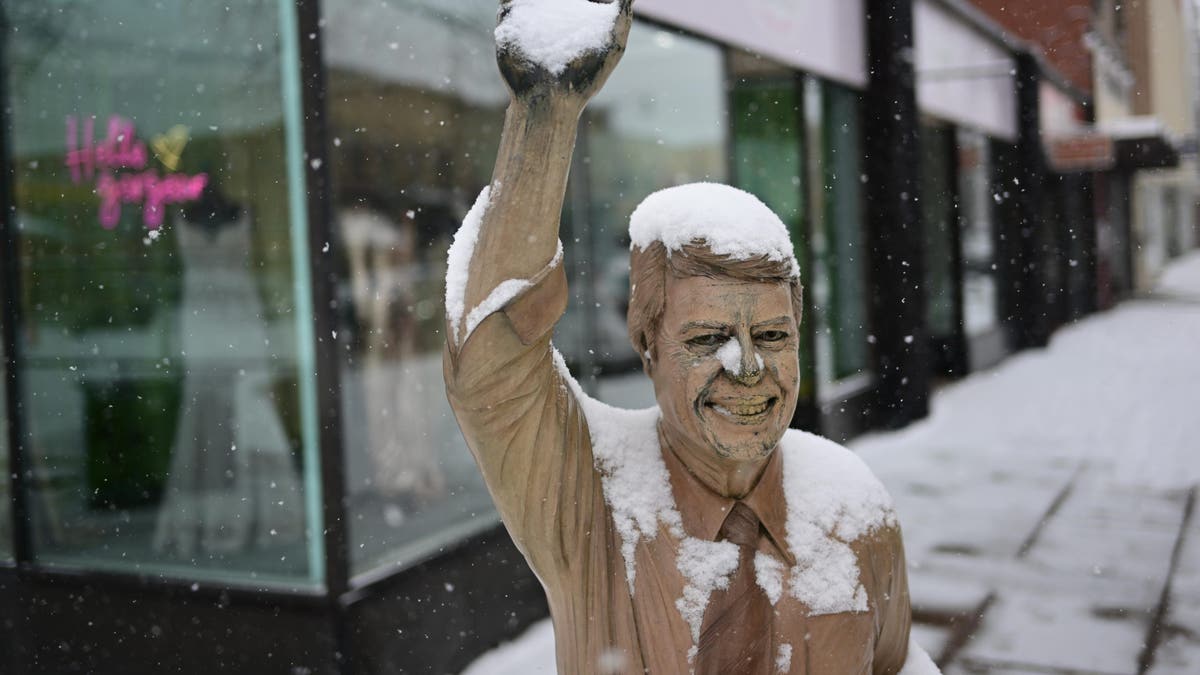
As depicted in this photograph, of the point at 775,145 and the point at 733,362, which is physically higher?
the point at 775,145

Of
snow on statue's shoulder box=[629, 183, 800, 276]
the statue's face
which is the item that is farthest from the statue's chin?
snow on statue's shoulder box=[629, 183, 800, 276]

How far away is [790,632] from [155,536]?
150 inches

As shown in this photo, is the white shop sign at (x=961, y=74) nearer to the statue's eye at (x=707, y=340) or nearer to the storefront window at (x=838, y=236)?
the storefront window at (x=838, y=236)

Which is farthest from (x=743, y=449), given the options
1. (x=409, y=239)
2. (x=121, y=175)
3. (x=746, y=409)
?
(x=409, y=239)

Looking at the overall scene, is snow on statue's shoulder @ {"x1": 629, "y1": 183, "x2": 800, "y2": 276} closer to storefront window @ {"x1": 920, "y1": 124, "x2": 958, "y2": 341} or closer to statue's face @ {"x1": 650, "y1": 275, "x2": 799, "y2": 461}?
statue's face @ {"x1": 650, "y1": 275, "x2": 799, "y2": 461}

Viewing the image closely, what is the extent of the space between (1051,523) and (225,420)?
4985 millimetres

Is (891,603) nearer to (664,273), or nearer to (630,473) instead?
(630,473)

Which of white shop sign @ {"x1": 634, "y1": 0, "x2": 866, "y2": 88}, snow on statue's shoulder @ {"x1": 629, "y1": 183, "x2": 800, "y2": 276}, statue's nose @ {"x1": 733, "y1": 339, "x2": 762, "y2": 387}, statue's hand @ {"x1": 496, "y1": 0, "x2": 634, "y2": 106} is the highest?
white shop sign @ {"x1": 634, "y1": 0, "x2": 866, "y2": 88}

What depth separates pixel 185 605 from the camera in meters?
4.32

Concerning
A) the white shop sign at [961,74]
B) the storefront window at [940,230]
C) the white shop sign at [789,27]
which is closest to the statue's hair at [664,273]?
the white shop sign at [789,27]

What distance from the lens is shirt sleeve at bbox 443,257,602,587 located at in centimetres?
132

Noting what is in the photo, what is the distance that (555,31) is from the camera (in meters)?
1.21

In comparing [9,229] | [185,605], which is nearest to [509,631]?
[185,605]

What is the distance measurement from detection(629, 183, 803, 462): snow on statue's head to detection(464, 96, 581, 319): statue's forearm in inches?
9.0
